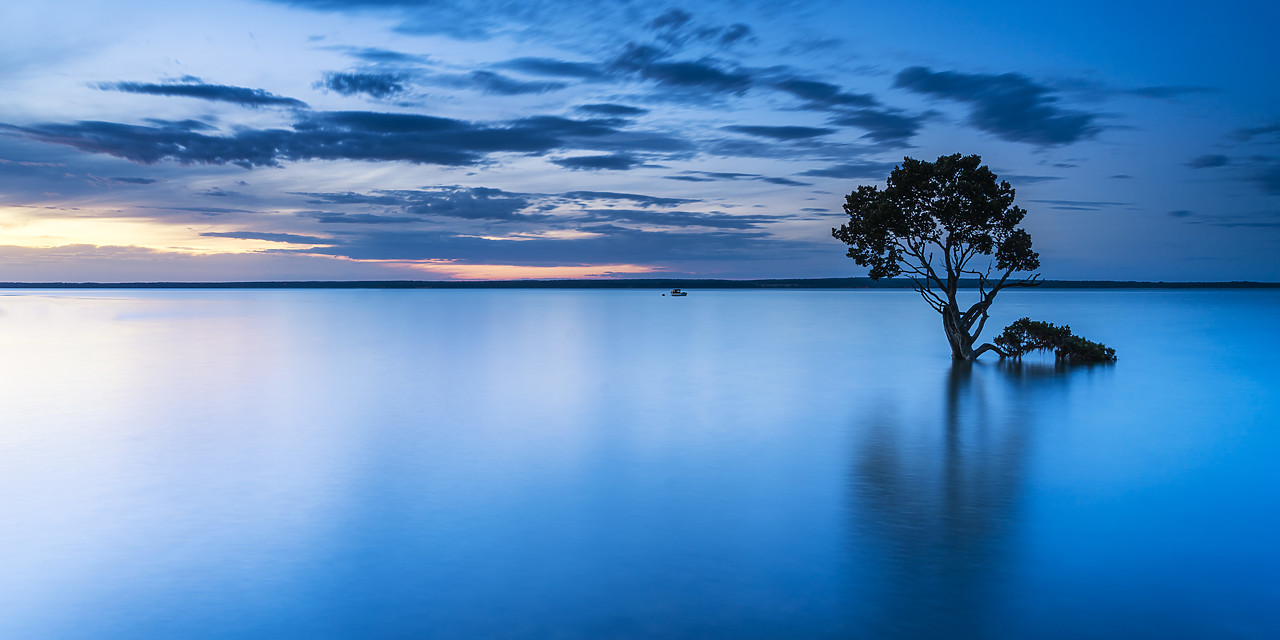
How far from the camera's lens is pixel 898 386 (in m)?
25.0

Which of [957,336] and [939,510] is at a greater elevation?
[957,336]

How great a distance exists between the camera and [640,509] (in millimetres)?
11156

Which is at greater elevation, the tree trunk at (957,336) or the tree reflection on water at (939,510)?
the tree trunk at (957,336)

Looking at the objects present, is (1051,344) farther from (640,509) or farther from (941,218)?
(640,509)

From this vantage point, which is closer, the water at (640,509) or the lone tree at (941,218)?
the water at (640,509)

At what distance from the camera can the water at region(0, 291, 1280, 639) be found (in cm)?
754

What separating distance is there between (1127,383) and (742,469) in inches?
703

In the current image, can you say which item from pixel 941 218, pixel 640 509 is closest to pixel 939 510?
pixel 640 509

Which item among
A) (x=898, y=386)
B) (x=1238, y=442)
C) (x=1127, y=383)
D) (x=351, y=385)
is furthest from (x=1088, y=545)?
(x=351, y=385)

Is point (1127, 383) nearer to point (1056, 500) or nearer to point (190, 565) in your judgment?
point (1056, 500)

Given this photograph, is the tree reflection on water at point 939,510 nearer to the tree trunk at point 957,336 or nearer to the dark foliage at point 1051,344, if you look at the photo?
the tree trunk at point 957,336

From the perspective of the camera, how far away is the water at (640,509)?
754 centimetres

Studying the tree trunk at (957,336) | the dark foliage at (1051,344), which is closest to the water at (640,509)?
the tree trunk at (957,336)

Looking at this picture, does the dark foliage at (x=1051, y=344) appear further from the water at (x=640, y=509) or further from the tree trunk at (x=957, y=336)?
the water at (x=640, y=509)
